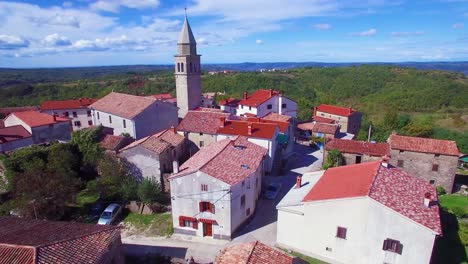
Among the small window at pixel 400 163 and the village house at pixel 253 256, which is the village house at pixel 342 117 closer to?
the small window at pixel 400 163

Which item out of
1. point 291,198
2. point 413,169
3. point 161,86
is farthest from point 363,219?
point 161,86

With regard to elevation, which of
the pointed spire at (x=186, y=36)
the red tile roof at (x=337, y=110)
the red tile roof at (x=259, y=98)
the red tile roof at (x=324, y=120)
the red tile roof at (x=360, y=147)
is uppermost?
the pointed spire at (x=186, y=36)

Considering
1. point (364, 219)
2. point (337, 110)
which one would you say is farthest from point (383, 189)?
point (337, 110)

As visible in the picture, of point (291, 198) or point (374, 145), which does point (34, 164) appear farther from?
point (374, 145)

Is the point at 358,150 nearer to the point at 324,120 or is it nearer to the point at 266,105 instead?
the point at 324,120

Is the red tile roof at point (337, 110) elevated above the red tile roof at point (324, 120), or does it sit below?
above

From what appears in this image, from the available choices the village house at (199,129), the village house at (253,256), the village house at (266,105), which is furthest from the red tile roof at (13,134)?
the village house at (253,256)
